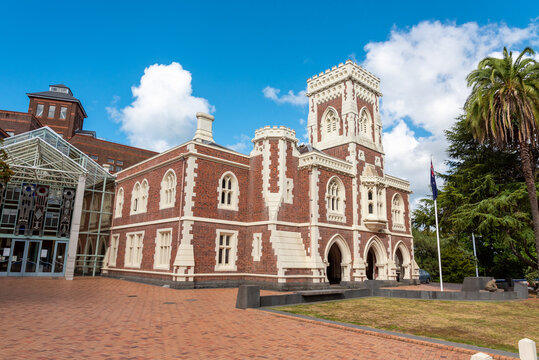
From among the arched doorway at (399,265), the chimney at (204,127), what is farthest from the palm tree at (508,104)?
the chimney at (204,127)

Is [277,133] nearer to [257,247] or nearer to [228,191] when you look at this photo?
[228,191]

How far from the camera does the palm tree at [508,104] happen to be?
1952 centimetres

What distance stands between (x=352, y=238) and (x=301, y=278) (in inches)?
218

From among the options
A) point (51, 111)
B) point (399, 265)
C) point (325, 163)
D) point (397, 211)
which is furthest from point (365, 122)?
point (51, 111)

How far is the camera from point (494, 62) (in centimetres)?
2084

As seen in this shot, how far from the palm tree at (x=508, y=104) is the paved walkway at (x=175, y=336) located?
16.5 meters

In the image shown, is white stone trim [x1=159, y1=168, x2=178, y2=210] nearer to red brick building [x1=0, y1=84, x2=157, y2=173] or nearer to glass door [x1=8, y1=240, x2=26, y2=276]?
glass door [x1=8, y1=240, x2=26, y2=276]

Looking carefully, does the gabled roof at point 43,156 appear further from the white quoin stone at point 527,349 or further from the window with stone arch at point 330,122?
Result: the white quoin stone at point 527,349

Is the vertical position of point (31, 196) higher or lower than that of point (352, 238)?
higher

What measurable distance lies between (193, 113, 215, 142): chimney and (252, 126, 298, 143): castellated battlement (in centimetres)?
514

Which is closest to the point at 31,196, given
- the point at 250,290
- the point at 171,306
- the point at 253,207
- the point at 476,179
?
the point at 253,207

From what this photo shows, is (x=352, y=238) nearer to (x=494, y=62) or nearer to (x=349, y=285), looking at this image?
(x=349, y=285)

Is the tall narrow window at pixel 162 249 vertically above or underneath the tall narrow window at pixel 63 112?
underneath

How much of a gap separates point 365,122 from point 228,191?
45.3 feet
